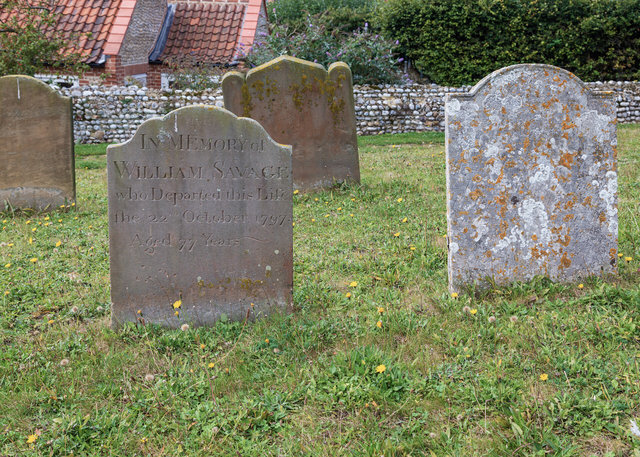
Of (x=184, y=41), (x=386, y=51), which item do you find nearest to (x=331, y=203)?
(x=386, y=51)

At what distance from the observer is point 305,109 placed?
827 cm

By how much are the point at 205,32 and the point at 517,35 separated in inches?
426

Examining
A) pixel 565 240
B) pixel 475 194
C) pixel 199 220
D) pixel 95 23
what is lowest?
pixel 565 240

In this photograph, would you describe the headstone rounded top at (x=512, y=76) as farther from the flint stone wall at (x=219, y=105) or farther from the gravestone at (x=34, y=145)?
the flint stone wall at (x=219, y=105)

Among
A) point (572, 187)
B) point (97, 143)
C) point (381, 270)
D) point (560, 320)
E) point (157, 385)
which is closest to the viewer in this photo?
point (157, 385)

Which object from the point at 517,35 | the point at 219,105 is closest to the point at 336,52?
the point at 219,105

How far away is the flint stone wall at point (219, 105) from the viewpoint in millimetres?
15008

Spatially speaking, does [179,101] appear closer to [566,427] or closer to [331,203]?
[331,203]

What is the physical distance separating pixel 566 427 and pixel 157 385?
2129 mm

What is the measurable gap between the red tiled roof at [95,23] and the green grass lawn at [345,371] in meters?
Result: 14.2

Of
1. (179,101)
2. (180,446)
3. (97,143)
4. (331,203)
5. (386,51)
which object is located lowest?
(180,446)

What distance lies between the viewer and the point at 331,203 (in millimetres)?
7777

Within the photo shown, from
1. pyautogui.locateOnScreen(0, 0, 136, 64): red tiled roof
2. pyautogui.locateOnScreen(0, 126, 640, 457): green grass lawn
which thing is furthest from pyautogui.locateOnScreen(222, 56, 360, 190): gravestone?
pyautogui.locateOnScreen(0, 0, 136, 64): red tiled roof

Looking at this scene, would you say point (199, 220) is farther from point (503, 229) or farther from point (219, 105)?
point (219, 105)
